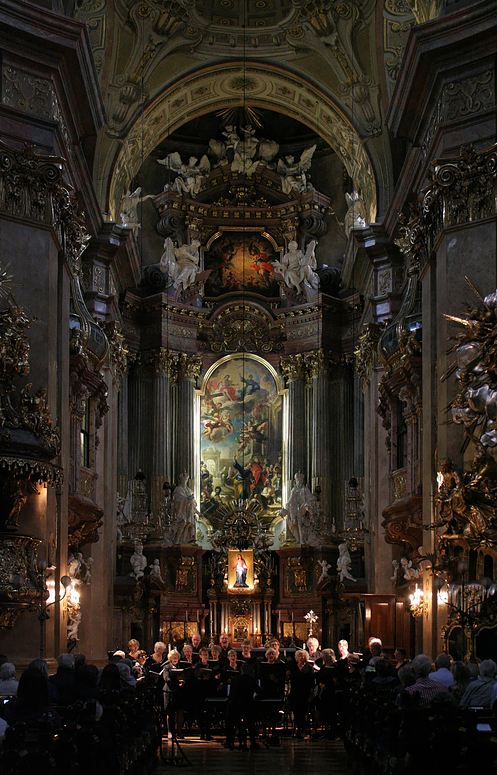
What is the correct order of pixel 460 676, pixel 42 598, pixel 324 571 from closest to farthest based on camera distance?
pixel 460 676 → pixel 42 598 → pixel 324 571

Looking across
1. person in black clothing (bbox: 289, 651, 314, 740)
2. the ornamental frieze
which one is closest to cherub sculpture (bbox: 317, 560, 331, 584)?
person in black clothing (bbox: 289, 651, 314, 740)

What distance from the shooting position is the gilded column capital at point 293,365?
3416cm

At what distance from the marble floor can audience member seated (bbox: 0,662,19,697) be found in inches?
113

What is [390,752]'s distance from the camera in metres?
11.0

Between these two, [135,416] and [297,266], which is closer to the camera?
[135,416]

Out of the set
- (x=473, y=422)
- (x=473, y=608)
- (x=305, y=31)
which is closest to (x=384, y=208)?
(x=305, y=31)

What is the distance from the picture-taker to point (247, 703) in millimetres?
16141

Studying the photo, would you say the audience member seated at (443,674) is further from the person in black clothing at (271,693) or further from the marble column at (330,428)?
the marble column at (330,428)

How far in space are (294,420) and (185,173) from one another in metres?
8.35

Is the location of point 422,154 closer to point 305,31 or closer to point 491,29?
point 491,29

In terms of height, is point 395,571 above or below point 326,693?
above

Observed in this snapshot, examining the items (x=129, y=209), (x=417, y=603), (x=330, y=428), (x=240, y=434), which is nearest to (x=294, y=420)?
(x=330, y=428)

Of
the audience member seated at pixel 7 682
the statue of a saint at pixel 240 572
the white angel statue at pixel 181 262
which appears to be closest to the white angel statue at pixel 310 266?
the white angel statue at pixel 181 262

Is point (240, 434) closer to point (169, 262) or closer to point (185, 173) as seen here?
point (169, 262)
